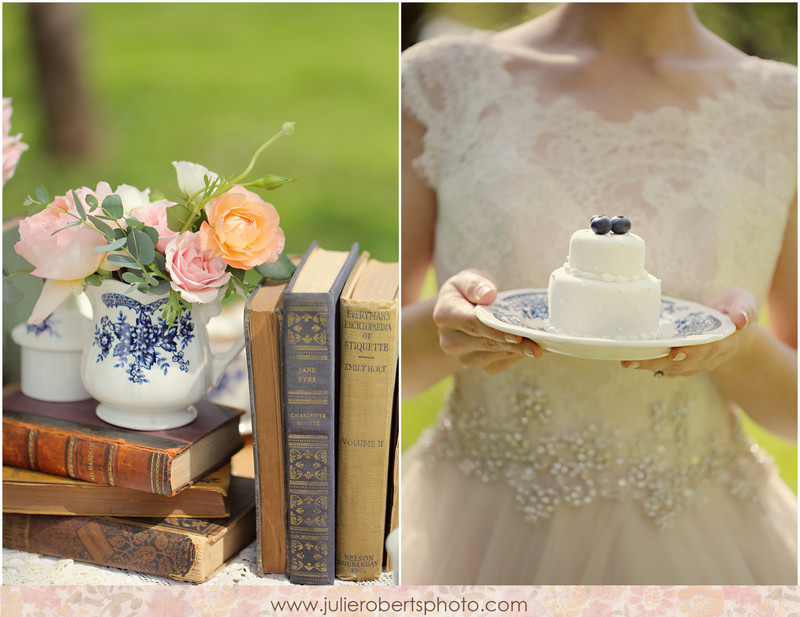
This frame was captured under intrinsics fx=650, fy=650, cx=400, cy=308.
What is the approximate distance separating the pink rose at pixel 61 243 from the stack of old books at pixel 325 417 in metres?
0.18

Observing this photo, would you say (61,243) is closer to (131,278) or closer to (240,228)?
(131,278)

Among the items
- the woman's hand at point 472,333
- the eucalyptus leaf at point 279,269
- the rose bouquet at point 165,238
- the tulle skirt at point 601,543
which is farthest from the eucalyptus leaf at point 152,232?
the tulle skirt at point 601,543

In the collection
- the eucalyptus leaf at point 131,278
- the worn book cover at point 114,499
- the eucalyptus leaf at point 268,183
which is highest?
the eucalyptus leaf at point 268,183

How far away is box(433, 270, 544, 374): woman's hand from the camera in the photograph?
709 mm

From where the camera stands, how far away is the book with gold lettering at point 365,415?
0.69 m

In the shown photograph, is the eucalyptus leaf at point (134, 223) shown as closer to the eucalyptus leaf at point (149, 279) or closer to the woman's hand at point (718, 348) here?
the eucalyptus leaf at point (149, 279)

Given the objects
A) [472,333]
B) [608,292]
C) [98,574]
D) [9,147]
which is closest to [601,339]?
[608,292]

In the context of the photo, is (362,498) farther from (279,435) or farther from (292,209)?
(292,209)

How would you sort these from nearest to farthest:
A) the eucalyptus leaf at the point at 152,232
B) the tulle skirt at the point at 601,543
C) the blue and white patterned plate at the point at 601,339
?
1. the blue and white patterned plate at the point at 601,339
2. the eucalyptus leaf at the point at 152,232
3. the tulle skirt at the point at 601,543

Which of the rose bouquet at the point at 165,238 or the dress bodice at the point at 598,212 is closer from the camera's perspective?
the rose bouquet at the point at 165,238

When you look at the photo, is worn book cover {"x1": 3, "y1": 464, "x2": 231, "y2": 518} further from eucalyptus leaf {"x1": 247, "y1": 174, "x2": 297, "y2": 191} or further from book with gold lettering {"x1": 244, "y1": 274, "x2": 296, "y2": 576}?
eucalyptus leaf {"x1": 247, "y1": 174, "x2": 297, "y2": 191}

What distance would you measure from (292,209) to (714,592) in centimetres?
73

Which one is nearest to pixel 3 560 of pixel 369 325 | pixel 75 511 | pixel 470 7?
pixel 75 511

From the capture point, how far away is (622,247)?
0.67m
